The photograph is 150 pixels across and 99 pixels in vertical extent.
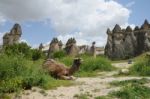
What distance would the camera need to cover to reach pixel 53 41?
7069cm

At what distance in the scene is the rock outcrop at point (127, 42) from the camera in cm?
6788

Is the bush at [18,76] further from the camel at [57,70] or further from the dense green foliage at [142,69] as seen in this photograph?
the dense green foliage at [142,69]

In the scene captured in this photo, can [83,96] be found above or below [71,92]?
below

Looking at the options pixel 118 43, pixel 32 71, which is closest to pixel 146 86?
pixel 32 71

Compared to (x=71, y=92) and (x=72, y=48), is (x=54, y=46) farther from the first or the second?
(x=71, y=92)

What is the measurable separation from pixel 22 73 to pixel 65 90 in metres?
2.01

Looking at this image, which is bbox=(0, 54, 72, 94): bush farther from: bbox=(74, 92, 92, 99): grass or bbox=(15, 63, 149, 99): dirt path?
bbox=(74, 92, 92, 99): grass

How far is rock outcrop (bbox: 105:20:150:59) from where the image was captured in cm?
6788

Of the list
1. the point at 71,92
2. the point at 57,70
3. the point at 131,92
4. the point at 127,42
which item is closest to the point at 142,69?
the point at 57,70

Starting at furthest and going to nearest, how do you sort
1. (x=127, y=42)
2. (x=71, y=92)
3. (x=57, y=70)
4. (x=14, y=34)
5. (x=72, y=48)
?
(x=127, y=42)
(x=72, y=48)
(x=14, y=34)
(x=57, y=70)
(x=71, y=92)

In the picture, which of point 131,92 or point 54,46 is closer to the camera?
point 131,92

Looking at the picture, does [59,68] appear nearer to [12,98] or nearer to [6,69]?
[6,69]

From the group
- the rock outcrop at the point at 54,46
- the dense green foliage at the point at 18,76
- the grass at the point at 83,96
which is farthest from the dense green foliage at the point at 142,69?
the rock outcrop at the point at 54,46

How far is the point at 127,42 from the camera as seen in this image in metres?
69.0
